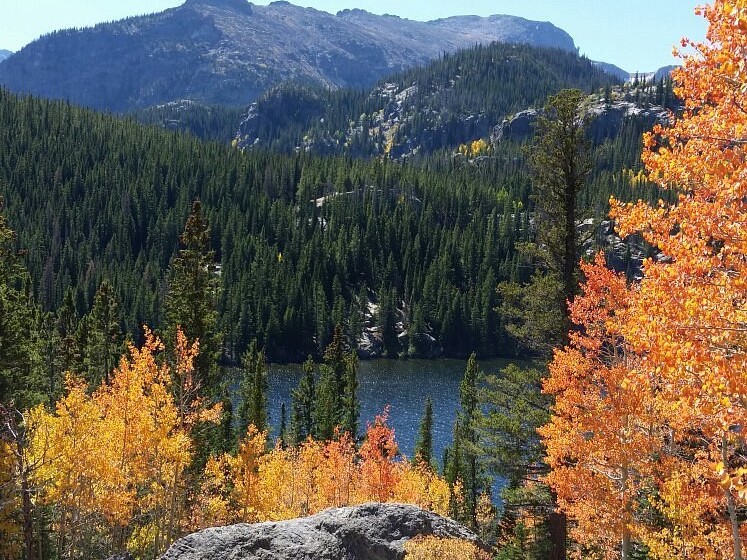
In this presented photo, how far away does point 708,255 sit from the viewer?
9008 mm

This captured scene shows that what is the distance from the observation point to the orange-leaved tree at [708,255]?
7.93m

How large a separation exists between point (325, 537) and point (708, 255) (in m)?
14.7

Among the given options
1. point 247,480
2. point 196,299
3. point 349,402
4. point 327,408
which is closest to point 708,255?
point 196,299

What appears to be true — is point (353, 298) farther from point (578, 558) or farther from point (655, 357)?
point (655, 357)

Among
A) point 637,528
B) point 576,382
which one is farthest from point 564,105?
point 637,528

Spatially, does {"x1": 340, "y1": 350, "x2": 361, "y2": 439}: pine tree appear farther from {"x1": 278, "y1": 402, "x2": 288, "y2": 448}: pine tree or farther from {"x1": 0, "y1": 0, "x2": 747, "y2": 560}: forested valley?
{"x1": 278, "y1": 402, "x2": 288, "y2": 448}: pine tree

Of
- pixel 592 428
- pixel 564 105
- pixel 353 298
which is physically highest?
pixel 564 105

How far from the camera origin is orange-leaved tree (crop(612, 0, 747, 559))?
7.93 m

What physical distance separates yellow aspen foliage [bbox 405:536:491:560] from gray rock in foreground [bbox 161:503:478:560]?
0.62 m

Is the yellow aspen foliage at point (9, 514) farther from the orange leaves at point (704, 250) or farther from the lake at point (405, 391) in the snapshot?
the lake at point (405, 391)

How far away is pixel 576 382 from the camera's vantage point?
18.8 meters

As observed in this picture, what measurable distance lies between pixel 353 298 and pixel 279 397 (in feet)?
216

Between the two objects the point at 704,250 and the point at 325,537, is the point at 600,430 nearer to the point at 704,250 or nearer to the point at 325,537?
the point at 325,537

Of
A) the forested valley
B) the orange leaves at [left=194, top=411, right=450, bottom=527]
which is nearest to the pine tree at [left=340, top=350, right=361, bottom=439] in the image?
the forested valley
